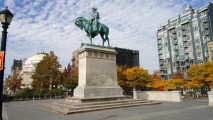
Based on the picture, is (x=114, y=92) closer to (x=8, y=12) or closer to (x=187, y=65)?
(x=8, y=12)

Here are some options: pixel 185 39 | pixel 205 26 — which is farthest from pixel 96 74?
pixel 185 39

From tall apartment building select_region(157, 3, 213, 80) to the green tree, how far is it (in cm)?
4415

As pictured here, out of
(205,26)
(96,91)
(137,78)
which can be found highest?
(205,26)

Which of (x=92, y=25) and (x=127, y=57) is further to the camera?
(x=127, y=57)

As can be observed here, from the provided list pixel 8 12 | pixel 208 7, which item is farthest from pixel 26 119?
pixel 208 7

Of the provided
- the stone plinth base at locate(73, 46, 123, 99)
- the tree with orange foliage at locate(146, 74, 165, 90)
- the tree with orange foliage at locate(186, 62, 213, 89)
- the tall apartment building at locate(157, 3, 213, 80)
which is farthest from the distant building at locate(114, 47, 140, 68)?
the stone plinth base at locate(73, 46, 123, 99)

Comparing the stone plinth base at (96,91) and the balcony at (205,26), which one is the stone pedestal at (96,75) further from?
the balcony at (205,26)

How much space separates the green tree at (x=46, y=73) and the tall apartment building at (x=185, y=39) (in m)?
44.1

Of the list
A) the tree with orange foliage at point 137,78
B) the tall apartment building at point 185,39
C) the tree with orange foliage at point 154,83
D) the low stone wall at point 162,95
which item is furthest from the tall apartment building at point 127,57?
the low stone wall at point 162,95

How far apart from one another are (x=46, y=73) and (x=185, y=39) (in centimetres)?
5214

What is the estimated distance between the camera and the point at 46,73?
44438mm

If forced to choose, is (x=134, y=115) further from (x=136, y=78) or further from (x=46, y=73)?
(x=46, y=73)

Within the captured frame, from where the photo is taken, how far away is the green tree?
43406 mm

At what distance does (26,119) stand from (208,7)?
206ft
